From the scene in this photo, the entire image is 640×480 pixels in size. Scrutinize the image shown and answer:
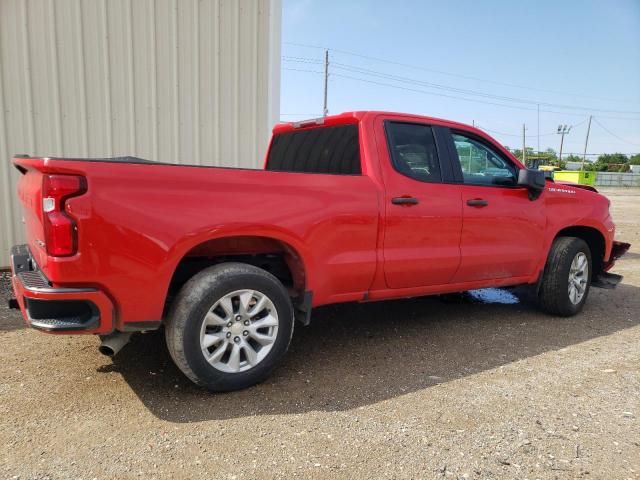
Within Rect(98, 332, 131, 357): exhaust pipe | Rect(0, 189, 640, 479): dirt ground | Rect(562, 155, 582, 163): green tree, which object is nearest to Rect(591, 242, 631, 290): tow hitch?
Rect(0, 189, 640, 479): dirt ground

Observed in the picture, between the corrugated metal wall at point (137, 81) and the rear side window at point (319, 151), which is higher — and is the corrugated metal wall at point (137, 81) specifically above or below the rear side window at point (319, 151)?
above

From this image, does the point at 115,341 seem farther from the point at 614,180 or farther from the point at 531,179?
the point at 614,180

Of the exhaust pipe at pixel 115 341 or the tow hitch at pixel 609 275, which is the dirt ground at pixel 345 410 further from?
the tow hitch at pixel 609 275

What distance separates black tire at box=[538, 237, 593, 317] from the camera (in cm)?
510

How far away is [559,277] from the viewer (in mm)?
5094

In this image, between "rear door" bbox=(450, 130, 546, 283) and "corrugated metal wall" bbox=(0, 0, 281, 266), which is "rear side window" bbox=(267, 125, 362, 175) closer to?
"rear door" bbox=(450, 130, 546, 283)

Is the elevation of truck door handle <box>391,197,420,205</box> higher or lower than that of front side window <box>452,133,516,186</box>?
lower

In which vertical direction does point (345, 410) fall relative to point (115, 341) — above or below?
below

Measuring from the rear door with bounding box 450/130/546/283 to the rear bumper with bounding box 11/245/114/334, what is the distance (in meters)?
2.86

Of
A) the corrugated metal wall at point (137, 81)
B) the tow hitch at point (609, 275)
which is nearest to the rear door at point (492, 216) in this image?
the tow hitch at point (609, 275)

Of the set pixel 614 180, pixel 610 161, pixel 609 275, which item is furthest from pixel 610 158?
pixel 609 275

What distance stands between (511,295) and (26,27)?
6625mm

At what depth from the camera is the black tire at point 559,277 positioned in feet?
16.7

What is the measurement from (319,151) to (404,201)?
971mm
